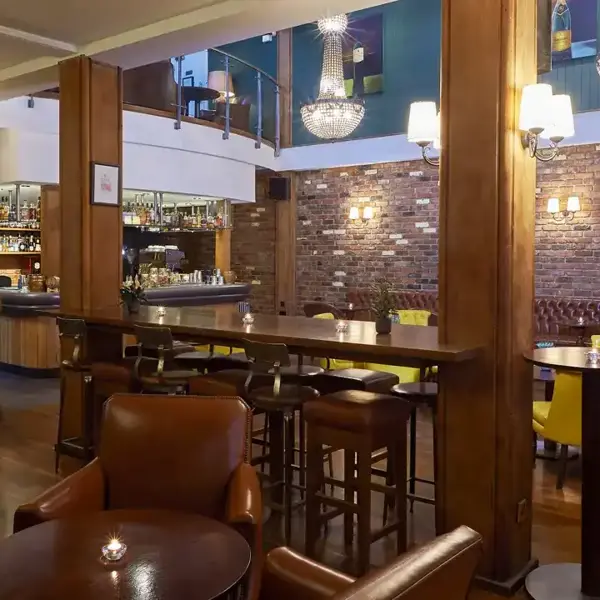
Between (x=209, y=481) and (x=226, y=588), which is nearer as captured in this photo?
(x=226, y=588)

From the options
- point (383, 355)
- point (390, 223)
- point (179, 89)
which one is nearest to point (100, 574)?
point (383, 355)

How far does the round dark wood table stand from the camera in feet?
4.99

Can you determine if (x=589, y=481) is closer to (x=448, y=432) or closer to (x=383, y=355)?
(x=448, y=432)

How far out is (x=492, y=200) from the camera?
2918 mm

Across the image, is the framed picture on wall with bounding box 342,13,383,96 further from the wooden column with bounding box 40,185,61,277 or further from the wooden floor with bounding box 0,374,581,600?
the wooden floor with bounding box 0,374,581,600

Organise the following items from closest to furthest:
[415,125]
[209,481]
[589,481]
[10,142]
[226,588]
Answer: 1. [226,588]
2. [209,481]
3. [589,481]
4. [415,125]
5. [10,142]

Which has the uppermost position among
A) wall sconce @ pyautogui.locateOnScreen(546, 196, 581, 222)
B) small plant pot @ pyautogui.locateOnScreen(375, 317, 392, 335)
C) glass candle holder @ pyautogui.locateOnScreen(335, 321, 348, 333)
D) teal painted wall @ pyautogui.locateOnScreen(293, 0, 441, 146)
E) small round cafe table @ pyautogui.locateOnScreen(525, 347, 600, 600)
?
teal painted wall @ pyautogui.locateOnScreen(293, 0, 441, 146)

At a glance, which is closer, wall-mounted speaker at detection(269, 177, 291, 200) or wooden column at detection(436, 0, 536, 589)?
wooden column at detection(436, 0, 536, 589)

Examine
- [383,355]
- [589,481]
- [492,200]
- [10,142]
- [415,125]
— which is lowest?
[589,481]

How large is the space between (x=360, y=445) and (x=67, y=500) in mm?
1306

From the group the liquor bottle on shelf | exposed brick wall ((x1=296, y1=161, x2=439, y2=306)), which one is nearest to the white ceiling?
exposed brick wall ((x1=296, y1=161, x2=439, y2=306))

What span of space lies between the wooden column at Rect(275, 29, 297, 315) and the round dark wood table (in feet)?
31.2

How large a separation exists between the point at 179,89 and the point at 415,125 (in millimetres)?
5669

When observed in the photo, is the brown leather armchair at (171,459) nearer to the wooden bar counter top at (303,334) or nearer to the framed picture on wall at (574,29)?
the wooden bar counter top at (303,334)
